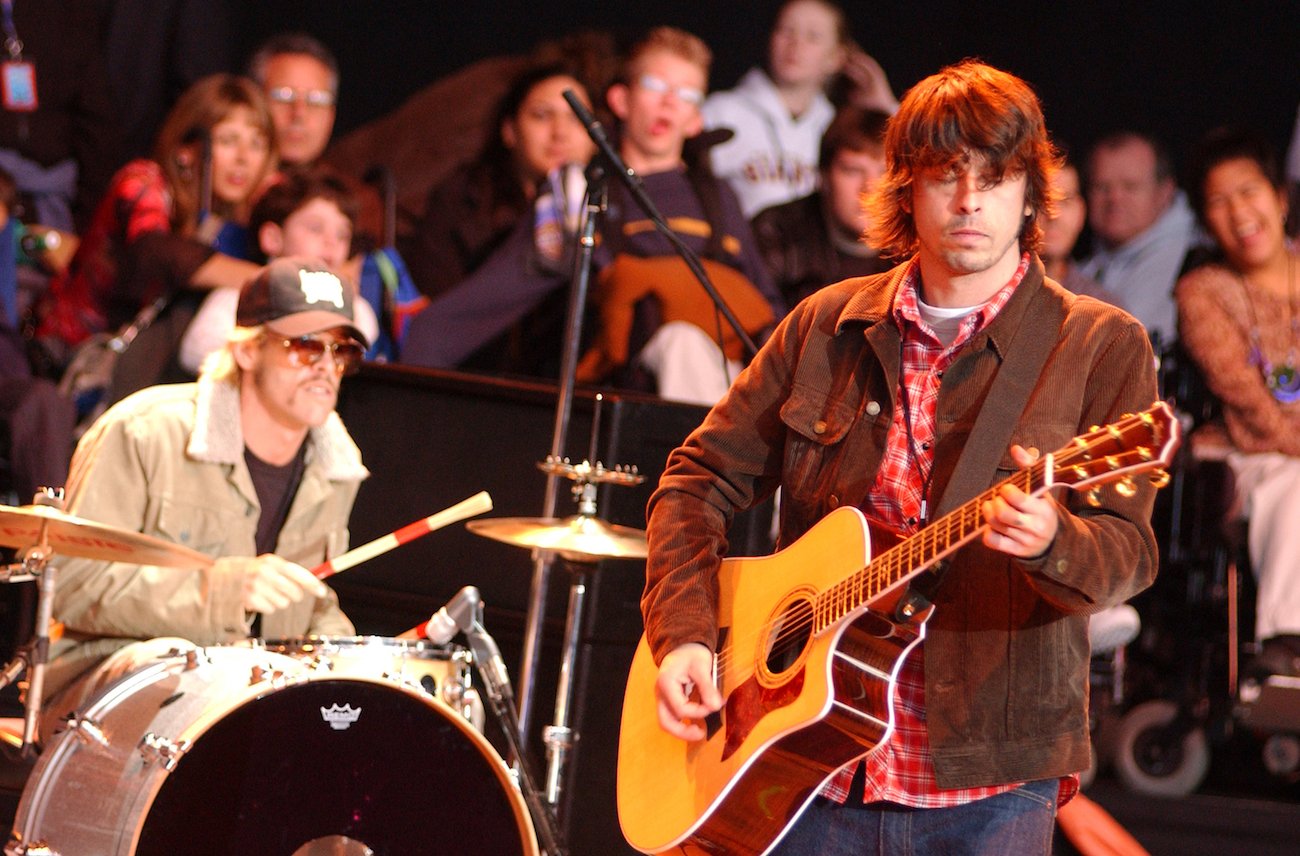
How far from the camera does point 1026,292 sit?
228 centimetres

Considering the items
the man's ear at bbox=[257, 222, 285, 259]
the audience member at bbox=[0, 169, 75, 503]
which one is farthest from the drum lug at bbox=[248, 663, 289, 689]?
the man's ear at bbox=[257, 222, 285, 259]

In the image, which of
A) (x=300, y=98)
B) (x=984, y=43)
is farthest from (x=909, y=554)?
(x=984, y=43)

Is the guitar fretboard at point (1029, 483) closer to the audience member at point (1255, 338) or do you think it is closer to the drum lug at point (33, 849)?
the drum lug at point (33, 849)

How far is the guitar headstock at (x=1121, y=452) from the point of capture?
187 cm

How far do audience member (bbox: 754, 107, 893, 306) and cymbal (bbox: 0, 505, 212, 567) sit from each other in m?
2.93

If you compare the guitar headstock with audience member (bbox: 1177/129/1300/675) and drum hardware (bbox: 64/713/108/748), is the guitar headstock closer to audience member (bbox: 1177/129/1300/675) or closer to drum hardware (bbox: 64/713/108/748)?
drum hardware (bbox: 64/713/108/748)

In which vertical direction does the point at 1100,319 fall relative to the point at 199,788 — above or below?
above

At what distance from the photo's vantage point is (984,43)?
747 centimetres

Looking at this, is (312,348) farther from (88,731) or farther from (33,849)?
(33,849)

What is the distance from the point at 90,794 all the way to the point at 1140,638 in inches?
159

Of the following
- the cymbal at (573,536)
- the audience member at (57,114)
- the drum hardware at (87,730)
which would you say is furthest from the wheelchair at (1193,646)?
the audience member at (57,114)

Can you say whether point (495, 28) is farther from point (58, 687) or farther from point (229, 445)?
point (58, 687)

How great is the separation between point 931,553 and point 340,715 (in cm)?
139

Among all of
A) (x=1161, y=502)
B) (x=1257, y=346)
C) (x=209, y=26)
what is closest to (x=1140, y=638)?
(x=1161, y=502)
